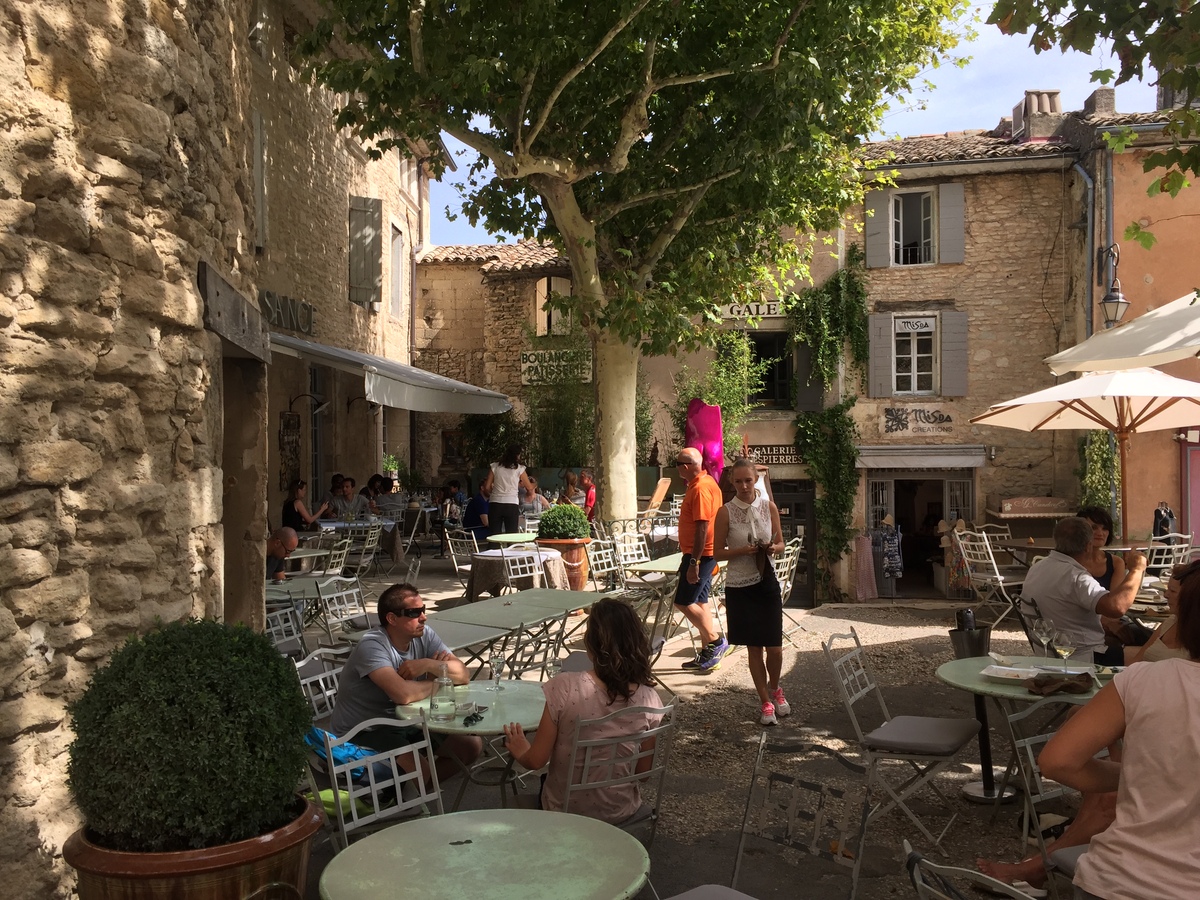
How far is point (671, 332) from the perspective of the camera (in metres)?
11.1

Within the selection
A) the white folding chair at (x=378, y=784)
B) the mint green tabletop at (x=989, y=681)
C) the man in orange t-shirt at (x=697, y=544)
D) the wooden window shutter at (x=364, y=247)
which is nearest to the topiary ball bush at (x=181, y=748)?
the white folding chair at (x=378, y=784)

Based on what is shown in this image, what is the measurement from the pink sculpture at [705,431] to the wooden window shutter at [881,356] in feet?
30.8

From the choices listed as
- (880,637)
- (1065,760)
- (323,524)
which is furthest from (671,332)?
(1065,760)

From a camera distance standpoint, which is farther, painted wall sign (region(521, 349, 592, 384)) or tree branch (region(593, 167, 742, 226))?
painted wall sign (region(521, 349, 592, 384))

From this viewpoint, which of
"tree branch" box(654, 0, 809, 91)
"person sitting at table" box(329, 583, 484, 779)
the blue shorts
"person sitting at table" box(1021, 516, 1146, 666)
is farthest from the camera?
"tree branch" box(654, 0, 809, 91)

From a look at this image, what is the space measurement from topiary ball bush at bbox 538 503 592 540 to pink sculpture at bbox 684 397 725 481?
138cm

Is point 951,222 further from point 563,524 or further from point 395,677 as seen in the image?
point 395,677

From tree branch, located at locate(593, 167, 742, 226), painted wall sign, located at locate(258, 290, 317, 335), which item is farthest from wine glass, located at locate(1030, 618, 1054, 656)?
painted wall sign, located at locate(258, 290, 317, 335)

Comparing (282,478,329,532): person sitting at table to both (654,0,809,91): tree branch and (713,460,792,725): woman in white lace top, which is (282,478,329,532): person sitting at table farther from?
(713,460,792,725): woman in white lace top

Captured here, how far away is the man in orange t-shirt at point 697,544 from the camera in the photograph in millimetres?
7309

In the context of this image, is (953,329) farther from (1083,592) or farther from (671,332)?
(1083,592)

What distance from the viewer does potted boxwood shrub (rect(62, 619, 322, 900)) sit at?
276 centimetres

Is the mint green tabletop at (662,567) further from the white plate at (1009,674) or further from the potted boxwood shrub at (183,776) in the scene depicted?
the potted boxwood shrub at (183,776)

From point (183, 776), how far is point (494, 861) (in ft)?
2.93
